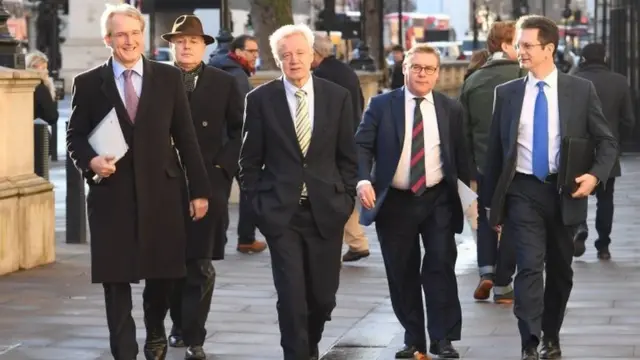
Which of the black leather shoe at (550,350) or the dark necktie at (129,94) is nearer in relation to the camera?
the dark necktie at (129,94)

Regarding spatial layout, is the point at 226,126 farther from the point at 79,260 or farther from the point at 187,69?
the point at 79,260

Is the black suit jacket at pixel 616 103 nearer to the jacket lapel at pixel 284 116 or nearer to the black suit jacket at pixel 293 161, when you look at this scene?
the black suit jacket at pixel 293 161

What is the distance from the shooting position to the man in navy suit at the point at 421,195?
8875 mm

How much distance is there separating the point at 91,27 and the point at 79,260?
48443mm

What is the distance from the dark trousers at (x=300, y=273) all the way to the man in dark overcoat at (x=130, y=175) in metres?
0.43

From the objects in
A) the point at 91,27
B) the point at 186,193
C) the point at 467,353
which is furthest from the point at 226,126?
the point at 91,27

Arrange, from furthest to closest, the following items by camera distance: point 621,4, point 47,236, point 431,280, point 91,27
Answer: point 91,27
point 621,4
point 47,236
point 431,280

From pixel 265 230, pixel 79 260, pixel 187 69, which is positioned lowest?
pixel 79 260

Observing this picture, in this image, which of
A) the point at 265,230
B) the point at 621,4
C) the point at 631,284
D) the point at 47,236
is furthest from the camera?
the point at 621,4

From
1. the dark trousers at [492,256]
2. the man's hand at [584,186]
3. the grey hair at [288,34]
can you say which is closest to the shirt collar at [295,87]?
the grey hair at [288,34]

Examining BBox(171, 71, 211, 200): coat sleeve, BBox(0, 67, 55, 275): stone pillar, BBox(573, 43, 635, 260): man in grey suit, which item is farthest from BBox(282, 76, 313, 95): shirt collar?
BBox(573, 43, 635, 260): man in grey suit

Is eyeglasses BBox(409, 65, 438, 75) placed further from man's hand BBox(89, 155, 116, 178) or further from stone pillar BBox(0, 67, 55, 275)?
stone pillar BBox(0, 67, 55, 275)

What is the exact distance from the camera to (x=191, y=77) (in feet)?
29.5

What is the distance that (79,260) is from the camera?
13.5 metres
